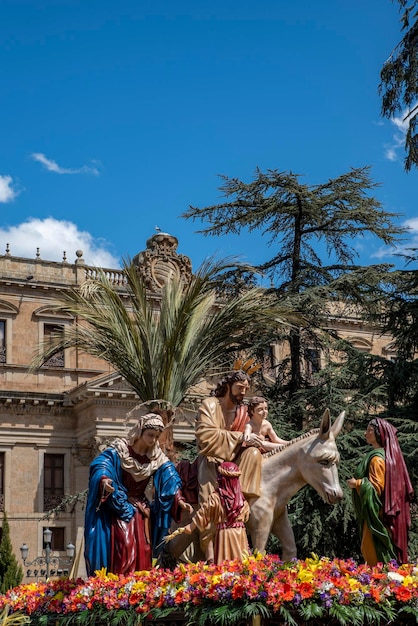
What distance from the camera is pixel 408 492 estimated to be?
916 cm

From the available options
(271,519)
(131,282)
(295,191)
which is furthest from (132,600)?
(295,191)

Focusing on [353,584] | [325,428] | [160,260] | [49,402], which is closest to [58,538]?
[49,402]

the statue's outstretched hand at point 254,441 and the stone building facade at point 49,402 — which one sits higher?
the stone building facade at point 49,402

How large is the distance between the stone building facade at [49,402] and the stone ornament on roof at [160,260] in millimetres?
42

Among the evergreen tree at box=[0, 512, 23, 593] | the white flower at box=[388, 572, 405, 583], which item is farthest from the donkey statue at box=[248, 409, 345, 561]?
the evergreen tree at box=[0, 512, 23, 593]

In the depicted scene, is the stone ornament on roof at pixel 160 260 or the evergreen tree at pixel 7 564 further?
the stone ornament on roof at pixel 160 260

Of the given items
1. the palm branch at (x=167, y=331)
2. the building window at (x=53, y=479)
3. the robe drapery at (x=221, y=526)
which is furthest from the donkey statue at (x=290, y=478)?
the building window at (x=53, y=479)

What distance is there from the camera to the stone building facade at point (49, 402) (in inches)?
1467

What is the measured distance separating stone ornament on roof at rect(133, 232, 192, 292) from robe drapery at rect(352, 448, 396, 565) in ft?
99.6

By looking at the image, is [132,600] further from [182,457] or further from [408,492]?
[182,457]

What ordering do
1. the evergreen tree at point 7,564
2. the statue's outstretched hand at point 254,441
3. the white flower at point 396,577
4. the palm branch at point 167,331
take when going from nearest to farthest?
the white flower at point 396,577 < the statue's outstretched hand at point 254,441 < the palm branch at point 167,331 < the evergreen tree at point 7,564

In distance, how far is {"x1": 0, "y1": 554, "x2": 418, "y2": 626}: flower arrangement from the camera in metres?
6.64

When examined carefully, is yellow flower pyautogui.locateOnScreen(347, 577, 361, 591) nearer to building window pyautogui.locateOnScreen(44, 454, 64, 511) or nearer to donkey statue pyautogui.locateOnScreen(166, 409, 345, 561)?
donkey statue pyautogui.locateOnScreen(166, 409, 345, 561)

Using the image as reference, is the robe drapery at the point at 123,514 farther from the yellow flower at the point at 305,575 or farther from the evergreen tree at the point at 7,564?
the evergreen tree at the point at 7,564
